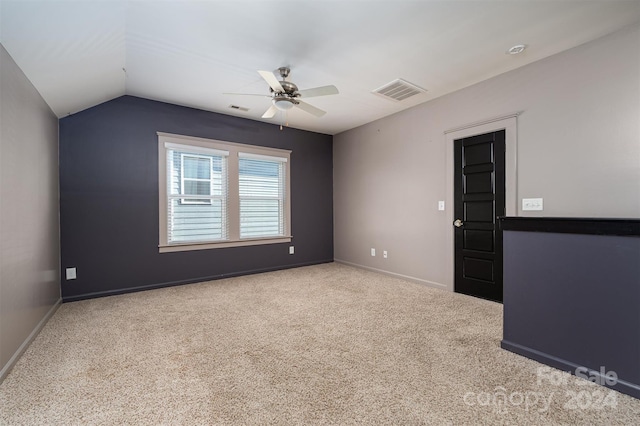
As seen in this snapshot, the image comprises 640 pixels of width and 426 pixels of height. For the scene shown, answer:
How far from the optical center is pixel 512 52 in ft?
9.22

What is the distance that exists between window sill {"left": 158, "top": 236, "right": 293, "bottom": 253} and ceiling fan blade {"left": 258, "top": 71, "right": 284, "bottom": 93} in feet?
8.63

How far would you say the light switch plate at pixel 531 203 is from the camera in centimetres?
302

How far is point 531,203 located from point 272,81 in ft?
9.63

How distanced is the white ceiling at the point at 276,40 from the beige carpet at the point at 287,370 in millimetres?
2273

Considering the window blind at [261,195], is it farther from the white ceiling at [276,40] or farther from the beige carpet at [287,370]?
the beige carpet at [287,370]

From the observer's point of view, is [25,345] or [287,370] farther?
[25,345]

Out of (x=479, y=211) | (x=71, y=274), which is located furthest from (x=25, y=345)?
(x=479, y=211)

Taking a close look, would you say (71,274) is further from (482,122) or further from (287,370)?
(482,122)

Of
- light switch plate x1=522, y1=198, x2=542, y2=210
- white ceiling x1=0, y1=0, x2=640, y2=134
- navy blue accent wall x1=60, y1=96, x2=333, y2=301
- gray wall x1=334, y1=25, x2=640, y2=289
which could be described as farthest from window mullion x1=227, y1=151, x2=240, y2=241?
light switch plate x1=522, y1=198, x2=542, y2=210

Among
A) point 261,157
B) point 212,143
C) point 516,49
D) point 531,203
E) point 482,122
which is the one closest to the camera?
point 516,49

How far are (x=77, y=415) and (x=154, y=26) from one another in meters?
2.71

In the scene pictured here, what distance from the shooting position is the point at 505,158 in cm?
329

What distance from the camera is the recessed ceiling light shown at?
2715mm

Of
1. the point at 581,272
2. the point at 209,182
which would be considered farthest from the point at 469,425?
the point at 209,182
